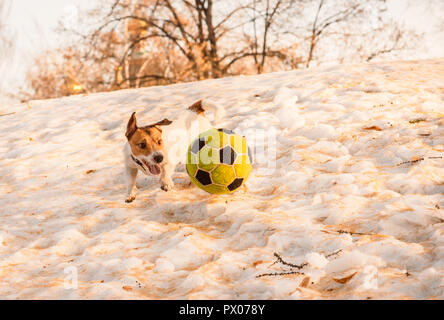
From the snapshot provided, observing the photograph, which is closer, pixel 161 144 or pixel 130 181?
pixel 161 144

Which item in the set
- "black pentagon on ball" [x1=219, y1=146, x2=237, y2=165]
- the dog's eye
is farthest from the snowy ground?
the dog's eye

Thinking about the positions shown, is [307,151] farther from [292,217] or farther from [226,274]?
[226,274]

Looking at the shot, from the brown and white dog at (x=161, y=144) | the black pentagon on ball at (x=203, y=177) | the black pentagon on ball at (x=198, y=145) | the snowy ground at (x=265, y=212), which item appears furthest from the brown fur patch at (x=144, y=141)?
the snowy ground at (x=265, y=212)

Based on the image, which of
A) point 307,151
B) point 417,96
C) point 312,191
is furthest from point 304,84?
point 312,191

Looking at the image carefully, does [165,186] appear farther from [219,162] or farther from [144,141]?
[219,162]

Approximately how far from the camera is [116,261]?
2.78 m

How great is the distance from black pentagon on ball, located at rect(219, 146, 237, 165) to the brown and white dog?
57cm

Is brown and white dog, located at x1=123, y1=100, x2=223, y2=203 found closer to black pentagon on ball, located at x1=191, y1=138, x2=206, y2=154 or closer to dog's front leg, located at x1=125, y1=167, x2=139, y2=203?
dog's front leg, located at x1=125, y1=167, x2=139, y2=203

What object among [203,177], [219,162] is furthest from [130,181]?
[219,162]

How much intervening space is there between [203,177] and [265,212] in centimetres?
72

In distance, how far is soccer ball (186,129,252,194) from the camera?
11.6 feet

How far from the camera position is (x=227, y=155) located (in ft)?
11.7

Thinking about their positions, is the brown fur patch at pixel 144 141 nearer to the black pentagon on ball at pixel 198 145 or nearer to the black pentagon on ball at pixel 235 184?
the black pentagon on ball at pixel 198 145

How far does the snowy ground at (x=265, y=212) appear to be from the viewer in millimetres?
2363
